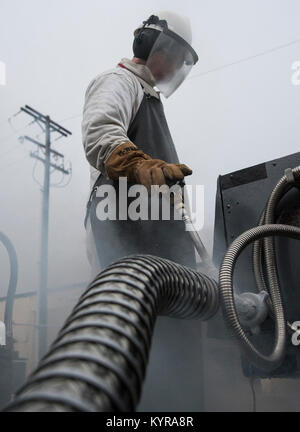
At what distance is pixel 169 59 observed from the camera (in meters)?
1.45

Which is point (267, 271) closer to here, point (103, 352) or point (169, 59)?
point (103, 352)

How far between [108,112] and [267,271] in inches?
26.5

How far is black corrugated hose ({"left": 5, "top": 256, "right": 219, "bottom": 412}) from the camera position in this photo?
0.36 meters

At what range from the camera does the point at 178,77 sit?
1.54m

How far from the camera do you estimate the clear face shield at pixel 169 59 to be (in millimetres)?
1427

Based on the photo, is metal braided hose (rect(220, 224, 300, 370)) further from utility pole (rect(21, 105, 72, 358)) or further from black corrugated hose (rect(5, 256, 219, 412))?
utility pole (rect(21, 105, 72, 358))

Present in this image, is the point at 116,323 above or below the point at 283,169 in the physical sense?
below

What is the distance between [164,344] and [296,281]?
43 centimetres

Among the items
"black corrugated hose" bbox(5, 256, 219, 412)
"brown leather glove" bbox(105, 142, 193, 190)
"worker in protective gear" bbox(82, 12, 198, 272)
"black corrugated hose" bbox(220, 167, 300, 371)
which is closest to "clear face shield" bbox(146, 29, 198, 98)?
"worker in protective gear" bbox(82, 12, 198, 272)

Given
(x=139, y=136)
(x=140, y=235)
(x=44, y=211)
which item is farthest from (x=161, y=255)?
(x=44, y=211)

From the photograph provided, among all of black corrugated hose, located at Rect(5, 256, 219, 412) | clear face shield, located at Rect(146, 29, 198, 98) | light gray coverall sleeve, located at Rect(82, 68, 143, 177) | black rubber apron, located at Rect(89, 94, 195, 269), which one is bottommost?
black corrugated hose, located at Rect(5, 256, 219, 412)

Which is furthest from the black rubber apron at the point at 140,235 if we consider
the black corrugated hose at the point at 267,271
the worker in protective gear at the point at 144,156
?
the black corrugated hose at the point at 267,271
